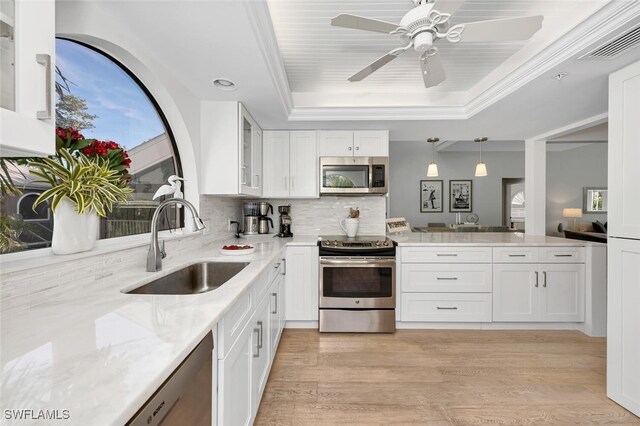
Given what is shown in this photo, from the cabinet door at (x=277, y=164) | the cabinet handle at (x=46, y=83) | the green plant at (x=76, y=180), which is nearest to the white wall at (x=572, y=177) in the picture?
the cabinet door at (x=277, y=164)

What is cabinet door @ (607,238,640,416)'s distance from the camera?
1.71 metres

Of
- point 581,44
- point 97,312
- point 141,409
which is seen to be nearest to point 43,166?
point 97,312

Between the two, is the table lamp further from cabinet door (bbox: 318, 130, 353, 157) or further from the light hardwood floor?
cabinet door (bbox: 318, 130, 353, 157)

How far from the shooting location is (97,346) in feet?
2.38

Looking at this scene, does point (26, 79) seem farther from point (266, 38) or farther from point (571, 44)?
point (571, 44)

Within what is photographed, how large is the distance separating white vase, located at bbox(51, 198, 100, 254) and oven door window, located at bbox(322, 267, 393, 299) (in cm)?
196

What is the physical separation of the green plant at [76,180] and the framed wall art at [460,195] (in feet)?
24.6

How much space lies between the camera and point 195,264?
1.88 metres

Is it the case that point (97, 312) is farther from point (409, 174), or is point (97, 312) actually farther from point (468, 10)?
point (409, 174)

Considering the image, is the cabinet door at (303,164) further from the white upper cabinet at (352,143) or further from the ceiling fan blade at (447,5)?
the ceiling fan blade at (447,5)

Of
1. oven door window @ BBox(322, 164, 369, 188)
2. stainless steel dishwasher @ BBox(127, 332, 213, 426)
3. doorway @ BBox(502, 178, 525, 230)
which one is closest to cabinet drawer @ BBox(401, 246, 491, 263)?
oven door window @ BBox(322, 164, 369, 188)

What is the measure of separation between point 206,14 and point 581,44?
2.08 m

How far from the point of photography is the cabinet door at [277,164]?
325cm

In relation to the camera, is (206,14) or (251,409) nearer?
(206,14)
